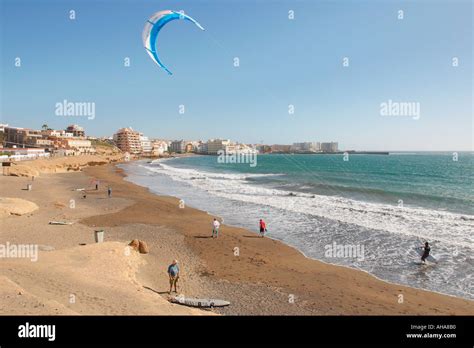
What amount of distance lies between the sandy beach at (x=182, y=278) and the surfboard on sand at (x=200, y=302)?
327 millimetres

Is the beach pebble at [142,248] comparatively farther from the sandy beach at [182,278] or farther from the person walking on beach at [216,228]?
the person walking on beach at [216,228]

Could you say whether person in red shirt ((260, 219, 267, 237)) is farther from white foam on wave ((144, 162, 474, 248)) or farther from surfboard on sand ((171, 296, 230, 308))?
surfboard on sand ((171, 296, 230, 308))

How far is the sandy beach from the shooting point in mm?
7633

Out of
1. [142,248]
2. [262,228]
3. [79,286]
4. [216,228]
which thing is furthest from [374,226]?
[79,286]

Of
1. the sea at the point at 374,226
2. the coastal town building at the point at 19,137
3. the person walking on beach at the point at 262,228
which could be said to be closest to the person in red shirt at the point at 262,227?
the person walking on beach at the point at 262,228

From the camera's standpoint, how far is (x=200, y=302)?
346 inches

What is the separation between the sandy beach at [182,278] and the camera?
7633 mm

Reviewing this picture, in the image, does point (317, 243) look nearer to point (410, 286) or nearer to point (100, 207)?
point (410, 286)

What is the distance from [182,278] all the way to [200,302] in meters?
2.55

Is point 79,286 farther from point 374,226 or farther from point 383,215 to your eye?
point 383,215
